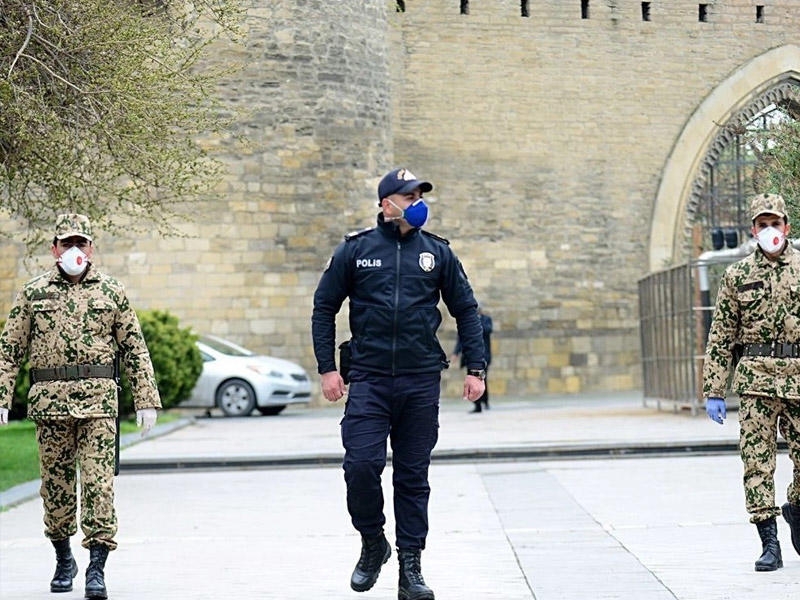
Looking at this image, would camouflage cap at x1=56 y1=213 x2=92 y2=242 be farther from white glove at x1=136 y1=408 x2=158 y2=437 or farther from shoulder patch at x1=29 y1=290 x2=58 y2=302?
white glove at x1=136 y1=408 x2=158 y2=437

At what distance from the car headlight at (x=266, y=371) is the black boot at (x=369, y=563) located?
1742 centimetres

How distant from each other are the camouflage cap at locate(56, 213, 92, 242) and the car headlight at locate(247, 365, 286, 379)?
1676 centimetres

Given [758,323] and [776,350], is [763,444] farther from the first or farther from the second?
[758,323]

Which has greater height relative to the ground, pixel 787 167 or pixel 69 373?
pixel 787 167

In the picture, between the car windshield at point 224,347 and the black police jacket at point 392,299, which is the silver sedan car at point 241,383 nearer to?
the car windshield at point 224,347

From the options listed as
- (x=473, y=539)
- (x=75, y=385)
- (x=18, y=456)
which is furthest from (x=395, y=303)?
(x=18, y=456)

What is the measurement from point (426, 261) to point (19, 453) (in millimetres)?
10635

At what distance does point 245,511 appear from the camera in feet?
37.5

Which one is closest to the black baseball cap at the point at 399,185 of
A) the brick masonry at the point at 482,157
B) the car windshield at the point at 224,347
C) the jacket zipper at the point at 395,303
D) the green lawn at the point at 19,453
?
the jacket zipper at the point at 395,303

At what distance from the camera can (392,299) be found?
23.2 feet

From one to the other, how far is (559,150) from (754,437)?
22.9 meters

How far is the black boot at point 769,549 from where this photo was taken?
7547 millimetres

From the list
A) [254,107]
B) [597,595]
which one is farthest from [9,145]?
[254,107]

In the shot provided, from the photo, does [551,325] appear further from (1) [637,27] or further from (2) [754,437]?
(2) [754,437]
